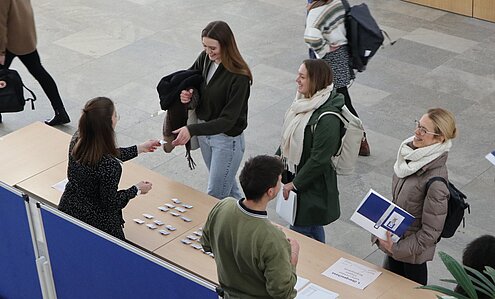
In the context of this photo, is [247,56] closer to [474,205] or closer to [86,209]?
[474,205]

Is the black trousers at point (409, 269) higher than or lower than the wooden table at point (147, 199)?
lower

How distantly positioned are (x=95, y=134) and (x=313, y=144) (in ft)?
4.39

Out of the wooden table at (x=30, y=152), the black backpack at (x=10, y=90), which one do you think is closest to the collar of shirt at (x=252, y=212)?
the wooden table at (x=30, y=152)

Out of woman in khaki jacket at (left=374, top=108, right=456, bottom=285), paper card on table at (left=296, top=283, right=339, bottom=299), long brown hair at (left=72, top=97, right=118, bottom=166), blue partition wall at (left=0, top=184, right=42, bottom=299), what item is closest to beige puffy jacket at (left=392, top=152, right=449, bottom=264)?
woman in khaki jacket at (left=374, top=108, right=456, bottom=285)

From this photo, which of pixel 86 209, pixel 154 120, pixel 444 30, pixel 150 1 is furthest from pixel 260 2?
pixel 86 209

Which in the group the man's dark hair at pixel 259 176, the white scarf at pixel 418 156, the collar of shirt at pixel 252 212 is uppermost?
the man's dark hair at pixel 259 176

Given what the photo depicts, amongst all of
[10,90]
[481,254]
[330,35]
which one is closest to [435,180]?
[481,254]

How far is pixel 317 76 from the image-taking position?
17.7 ft

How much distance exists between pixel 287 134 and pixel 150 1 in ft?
18.5

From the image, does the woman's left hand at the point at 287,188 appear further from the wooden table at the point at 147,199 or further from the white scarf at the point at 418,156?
the white scarf at the point at 418,156

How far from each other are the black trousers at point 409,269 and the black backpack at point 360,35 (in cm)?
219

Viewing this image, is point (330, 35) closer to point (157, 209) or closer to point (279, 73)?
point (279, 73)

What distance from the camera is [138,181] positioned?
5.84 meters

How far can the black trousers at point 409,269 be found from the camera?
5176mm
